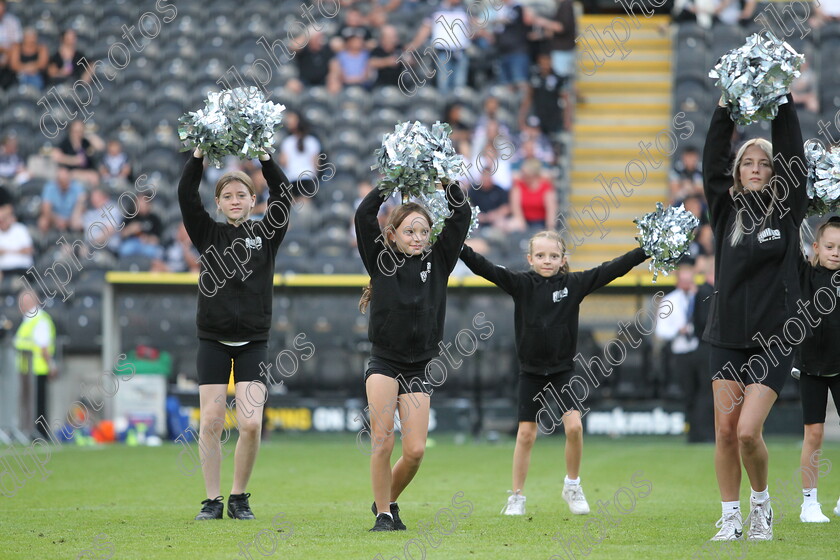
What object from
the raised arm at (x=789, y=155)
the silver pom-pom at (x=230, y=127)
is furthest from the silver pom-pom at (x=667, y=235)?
the silver pom-pom at (x=230, y=127)

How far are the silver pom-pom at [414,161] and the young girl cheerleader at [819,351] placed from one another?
7.29 feet

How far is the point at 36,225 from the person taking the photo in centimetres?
1686

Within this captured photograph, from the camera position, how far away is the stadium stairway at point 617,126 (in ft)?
57.2

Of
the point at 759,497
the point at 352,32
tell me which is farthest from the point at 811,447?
the point at 352,32

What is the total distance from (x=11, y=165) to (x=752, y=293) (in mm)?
14409

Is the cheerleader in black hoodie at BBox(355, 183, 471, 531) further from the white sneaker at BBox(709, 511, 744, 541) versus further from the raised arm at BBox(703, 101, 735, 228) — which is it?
the white sneaker at BBox(709, 511, 744, 541)

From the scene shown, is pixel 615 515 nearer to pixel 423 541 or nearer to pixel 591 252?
pixel 423 541

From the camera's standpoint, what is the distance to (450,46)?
18172mm

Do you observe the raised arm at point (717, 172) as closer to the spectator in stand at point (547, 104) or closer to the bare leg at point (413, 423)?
the bare leg at point (413, 423)

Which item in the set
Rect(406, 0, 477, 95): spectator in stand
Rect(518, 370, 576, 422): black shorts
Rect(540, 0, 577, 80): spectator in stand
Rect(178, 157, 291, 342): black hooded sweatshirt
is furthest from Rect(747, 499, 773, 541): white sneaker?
Rect(406, 0, 477, 95): spectator in stand

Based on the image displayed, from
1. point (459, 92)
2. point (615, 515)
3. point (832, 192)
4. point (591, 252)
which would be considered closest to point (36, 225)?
point (459, 92)

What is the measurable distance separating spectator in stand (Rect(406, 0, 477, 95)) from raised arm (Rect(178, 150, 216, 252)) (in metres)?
11.6

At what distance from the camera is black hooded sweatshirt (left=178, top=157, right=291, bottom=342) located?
6836 mm

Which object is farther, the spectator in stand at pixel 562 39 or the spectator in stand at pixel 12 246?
the spectator in stand at pixel 562 39
